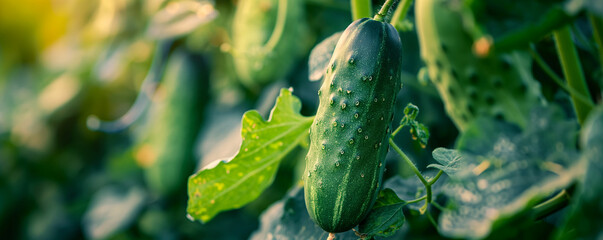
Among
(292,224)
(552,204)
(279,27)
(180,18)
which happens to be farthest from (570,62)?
(180,18)

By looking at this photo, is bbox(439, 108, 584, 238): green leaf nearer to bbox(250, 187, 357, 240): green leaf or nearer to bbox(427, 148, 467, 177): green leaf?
bbox(427, 148, 467, 177): green leaf

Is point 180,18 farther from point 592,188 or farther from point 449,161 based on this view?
point 592,188

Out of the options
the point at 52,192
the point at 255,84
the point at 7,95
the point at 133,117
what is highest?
the point at 255,84

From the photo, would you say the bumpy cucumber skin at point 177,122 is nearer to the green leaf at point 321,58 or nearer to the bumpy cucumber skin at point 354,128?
the green leaf at point 321,58

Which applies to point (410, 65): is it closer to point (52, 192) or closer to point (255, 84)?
point (255, 84)

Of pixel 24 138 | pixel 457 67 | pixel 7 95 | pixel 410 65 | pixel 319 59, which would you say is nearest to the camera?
pixel 319 59

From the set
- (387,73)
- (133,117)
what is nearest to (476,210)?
(387,73)
